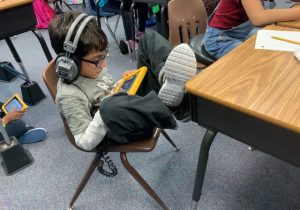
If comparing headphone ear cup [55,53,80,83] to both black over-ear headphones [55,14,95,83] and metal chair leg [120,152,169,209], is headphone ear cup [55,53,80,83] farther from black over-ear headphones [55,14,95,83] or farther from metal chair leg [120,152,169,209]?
metal chair leg [120,152,169,209]

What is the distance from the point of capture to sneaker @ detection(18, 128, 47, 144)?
1697mm

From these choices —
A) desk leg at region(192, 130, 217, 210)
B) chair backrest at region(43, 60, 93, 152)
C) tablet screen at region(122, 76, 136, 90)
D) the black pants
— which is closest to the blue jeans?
the black pants

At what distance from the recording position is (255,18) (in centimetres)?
120

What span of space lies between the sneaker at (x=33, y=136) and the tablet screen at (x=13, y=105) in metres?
0.18

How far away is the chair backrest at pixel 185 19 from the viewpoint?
153 centimetres

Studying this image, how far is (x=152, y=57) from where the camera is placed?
3.92ft

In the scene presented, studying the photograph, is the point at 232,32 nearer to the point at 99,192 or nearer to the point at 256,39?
the point at 256,39

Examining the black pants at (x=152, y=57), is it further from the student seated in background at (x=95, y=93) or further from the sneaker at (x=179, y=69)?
the sneaker at (x=179, y=69)

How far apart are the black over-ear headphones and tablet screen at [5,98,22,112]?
0.79 meters

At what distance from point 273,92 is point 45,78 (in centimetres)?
74

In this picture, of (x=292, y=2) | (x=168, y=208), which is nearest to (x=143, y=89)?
(x=168, y=208)

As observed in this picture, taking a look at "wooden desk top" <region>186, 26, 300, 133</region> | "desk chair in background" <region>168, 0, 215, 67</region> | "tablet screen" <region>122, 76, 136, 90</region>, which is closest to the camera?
"wooden desk top" <region>186, 26, 300, 133</region>

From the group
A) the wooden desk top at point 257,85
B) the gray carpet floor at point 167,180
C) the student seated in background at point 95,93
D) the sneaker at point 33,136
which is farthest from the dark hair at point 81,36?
the sneaker at point 33,136

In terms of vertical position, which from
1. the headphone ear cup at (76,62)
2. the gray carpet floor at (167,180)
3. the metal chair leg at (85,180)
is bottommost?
the gray carpet floor at (167,180)
